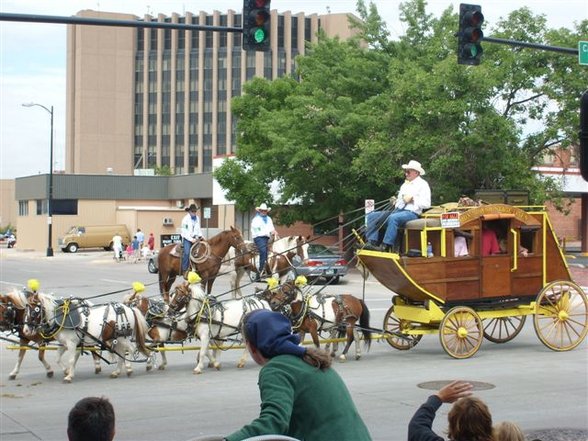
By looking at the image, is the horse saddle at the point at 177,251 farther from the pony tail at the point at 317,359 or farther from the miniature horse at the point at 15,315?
the pony tail at the point at 317,359

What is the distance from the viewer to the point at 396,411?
10.8 m

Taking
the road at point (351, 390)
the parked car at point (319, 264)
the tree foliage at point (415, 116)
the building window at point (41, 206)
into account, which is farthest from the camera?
the building window at point (41, 206)

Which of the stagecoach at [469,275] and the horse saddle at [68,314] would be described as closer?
the horse saddle at [68,314]

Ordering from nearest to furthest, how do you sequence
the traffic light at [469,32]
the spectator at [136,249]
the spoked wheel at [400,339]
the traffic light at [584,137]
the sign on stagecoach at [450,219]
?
1. the traffic light at [584,137]
2. the sign on stagecoach at [450,219]
3. the traffic light at [469,32]
4. the spoked wheel at [400,339]
5. the spectator at [136,249]

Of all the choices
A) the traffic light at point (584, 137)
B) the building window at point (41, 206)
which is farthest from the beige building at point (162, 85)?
the traffic light at point (584, 137)

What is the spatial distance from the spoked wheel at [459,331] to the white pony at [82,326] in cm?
506

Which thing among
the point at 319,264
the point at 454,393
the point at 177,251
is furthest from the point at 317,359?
the point at 319,264

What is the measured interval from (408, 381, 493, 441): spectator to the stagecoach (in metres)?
9.64

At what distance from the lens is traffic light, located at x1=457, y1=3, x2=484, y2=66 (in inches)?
607

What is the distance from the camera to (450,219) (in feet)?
48.3

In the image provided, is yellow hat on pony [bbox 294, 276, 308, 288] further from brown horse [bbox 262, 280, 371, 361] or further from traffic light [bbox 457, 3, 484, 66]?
traffic light [bbox 457, 3, 484, 66]

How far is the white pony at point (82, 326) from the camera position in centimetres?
1322

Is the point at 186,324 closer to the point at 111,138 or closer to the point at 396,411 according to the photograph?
the point at 396,411

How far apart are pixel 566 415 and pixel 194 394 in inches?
197
